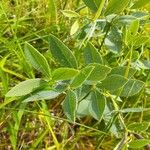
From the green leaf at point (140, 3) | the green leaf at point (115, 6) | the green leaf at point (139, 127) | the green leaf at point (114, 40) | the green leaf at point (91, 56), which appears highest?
the green leaf at point (115, 6)

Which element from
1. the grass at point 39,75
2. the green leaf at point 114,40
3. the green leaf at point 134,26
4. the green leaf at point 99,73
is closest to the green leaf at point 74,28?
the grass at point 39,75

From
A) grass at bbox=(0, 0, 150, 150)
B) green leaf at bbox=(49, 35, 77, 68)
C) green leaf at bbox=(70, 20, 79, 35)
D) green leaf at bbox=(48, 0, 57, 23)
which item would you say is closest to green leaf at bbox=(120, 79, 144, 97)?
grass at bbox=(0, 0, 150, 150)

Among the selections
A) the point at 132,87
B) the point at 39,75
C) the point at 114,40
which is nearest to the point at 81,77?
the point at 132,87

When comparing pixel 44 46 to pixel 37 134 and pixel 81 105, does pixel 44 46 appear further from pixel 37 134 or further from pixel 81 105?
pixel 81 105

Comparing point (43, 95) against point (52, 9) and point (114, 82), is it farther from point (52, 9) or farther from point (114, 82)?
point (52, 9)

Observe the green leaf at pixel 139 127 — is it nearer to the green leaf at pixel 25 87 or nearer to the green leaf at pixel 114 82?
the green leaf at pixel 114 82

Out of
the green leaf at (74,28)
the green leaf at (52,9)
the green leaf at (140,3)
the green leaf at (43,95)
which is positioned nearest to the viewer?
the green leaf at (43,95)

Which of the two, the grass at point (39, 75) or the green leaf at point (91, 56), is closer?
the green leaf at point (91, 56)
